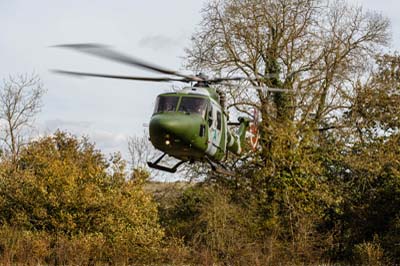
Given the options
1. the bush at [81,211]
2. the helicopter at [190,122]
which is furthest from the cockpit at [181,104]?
the bush at [81,211]

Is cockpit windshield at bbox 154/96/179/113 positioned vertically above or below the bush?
above

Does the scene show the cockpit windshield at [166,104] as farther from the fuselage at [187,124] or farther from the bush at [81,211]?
the bush at [81,211]

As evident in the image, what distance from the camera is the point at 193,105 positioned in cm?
1273

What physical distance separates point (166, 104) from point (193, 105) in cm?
55

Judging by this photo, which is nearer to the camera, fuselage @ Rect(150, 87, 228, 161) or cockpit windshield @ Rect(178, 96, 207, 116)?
fuselage @ Rect(150, 87, 228, 161)

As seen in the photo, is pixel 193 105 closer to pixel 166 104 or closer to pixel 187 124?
pixel 166 104

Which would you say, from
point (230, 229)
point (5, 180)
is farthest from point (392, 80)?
point (5, 180)

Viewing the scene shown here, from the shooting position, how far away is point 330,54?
24312 mm

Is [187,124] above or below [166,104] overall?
below

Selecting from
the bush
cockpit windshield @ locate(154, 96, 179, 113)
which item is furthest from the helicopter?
the bush

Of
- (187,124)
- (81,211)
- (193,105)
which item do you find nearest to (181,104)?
(193,105)

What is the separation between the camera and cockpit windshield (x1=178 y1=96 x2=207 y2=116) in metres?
12.7

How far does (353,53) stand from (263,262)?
32.7 feet

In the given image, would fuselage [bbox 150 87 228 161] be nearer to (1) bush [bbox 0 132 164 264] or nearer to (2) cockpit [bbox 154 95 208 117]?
(2) cockpit [bbox 154 95 208 117]
